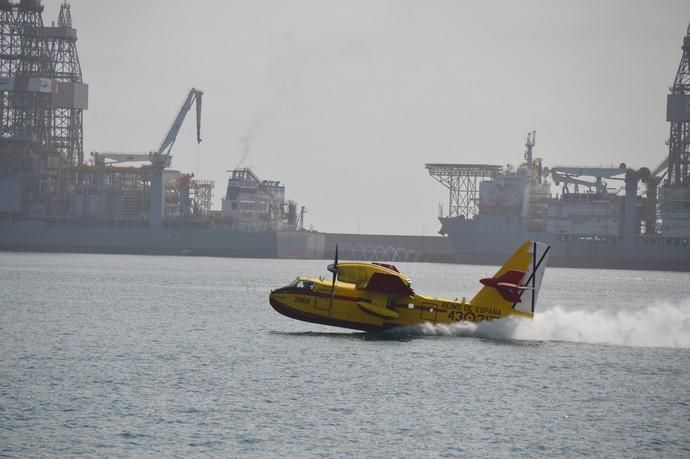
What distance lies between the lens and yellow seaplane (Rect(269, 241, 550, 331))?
52.6 meters

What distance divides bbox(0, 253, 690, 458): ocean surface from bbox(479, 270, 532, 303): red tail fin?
1633 mm

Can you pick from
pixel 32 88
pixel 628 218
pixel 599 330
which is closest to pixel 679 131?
pixel 628 218

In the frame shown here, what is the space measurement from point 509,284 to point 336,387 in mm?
13383

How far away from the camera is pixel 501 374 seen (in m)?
46.9

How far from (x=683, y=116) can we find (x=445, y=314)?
484 feet

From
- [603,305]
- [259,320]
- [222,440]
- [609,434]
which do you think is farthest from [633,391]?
[603,305]

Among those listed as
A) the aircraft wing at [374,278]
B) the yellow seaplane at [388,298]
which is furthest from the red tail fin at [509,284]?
the aircraft wing at [374,278]

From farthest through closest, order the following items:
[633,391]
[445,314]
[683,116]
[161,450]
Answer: [683,116] < [445,314] < [633,391] < [161,450]

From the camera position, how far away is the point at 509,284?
5328 centimetres

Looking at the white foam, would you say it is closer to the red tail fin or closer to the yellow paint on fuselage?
the yellow paint on fuselage

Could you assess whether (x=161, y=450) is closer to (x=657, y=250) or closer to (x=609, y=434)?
(x=609, y=434)

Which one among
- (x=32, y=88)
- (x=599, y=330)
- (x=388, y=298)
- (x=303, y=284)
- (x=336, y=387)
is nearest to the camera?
(x=336, y=387)

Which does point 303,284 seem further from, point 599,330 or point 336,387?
point 599,330

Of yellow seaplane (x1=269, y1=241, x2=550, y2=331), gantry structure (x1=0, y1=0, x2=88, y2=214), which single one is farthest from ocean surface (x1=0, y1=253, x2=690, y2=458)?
gantry structure (x1=0, y1=0, x2=88, y2=214)
